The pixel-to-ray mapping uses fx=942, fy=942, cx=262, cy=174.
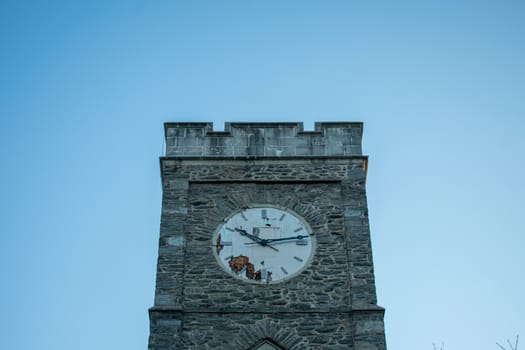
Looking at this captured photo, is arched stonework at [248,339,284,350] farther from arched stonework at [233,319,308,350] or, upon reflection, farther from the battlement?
the battlement

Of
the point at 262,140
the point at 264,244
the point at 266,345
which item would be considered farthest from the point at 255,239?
the point at 262,140

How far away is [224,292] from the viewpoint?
17906 mm

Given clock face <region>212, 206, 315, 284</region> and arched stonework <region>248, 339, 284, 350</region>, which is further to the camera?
clock face <region>212, 206, 315, 284</region>

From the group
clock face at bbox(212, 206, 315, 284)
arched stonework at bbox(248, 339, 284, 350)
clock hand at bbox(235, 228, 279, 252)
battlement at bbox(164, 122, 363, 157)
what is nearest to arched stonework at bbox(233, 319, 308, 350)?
arched stonework at bbox(248, 339, 284, 350)

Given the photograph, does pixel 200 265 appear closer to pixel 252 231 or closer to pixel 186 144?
pixel 252 231

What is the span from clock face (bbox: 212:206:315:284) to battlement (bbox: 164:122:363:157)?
1.71 meters

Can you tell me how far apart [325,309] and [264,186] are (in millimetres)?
3263

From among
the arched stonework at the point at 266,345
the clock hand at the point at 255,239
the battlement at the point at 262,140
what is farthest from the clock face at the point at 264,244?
the battlement at the point at 262,140

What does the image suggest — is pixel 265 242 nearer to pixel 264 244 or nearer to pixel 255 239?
pixel 264 244

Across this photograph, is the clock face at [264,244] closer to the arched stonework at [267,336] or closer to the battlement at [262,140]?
the arched stonework at [267,336]

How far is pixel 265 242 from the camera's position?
1873 cm

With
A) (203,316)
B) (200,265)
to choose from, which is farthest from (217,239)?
(203,316)

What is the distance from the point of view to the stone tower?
57.0 feet

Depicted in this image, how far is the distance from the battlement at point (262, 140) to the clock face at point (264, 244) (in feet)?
5.60
